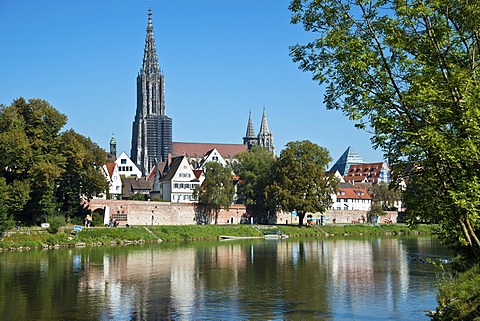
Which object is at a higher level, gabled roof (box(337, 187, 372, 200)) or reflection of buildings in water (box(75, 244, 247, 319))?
gabled roof (box(337, 187, 372, 200))

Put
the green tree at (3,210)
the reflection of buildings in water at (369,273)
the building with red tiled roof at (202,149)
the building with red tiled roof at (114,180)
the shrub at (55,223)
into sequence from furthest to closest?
the building with red tiled roof at (202,149) → the building with red tiled roof at (114,180) → the shrub at (55,223) → the green tree at (3,210) → the reflection of buildings in water at (369,273)

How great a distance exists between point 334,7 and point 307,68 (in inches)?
69.8

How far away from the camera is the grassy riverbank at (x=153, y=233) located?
202 feet

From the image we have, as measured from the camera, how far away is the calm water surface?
86.1 feet

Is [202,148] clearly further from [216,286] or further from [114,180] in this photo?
[216,286]

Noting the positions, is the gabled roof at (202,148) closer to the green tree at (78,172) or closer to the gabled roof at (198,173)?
the gabled roof at (198,173)

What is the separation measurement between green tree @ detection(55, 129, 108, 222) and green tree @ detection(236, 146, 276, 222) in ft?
92.1

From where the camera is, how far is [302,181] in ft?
286

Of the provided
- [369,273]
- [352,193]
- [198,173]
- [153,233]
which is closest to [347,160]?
[352,193]

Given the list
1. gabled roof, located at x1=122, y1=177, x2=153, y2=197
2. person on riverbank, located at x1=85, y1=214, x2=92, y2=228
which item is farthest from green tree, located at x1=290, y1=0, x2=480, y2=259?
gabled roof, located at x1=122, y1=177, x2=153, y2=197

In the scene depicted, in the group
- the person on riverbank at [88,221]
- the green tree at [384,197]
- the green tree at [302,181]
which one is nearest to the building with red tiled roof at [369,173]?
the green tree at [384,197]

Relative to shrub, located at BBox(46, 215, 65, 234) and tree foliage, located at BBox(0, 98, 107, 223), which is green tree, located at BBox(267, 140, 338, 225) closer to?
tree foliage, located at BBox(0, 98, 107, 223)

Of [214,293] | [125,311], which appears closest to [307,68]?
[125,311]

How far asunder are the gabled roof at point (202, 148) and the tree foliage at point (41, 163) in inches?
3967
